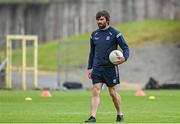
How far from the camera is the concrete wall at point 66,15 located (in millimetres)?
63284

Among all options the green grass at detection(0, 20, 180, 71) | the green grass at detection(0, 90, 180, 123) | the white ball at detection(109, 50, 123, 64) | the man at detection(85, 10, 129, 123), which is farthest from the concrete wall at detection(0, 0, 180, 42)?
the white ball at detection(109, 50, 123, 64)

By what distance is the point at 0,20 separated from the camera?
63594mm

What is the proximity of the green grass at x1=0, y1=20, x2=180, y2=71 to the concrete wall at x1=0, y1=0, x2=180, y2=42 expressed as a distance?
759 millimetres

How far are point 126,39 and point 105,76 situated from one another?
43668 millimetres

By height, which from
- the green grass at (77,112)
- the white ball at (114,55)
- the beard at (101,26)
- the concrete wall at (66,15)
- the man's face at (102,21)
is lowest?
the green grass at (77,112)

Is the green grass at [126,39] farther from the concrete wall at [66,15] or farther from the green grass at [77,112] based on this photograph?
the green grass at [77,112]

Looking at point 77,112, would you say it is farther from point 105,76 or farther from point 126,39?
point 126,39

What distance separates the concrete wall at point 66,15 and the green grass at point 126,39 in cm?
76

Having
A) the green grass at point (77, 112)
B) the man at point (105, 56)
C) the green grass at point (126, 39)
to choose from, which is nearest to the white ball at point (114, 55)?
the man at point (105, 56)

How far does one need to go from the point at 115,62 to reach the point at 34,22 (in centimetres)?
4624

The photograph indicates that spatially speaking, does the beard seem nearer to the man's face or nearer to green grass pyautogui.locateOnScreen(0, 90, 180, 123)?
the man's face

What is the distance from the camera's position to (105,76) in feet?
58.9

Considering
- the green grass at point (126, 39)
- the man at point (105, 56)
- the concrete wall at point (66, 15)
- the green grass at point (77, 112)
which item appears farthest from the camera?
the concrete wall at point (66, 15)

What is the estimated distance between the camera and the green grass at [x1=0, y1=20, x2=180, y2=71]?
54062 mm
